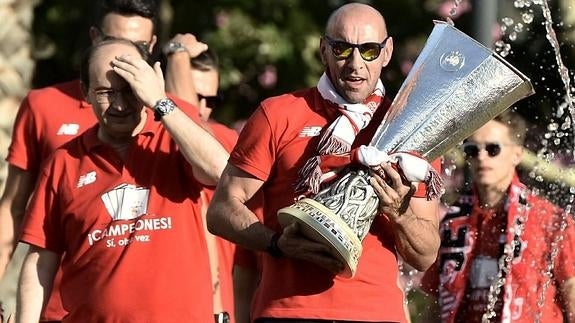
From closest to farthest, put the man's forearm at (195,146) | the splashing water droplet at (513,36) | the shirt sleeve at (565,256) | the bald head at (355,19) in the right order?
the bald head at (355,19), the man's forearm at (195,146), the shirt sleeve at (565,256), the splashing water droplet at (513,36)

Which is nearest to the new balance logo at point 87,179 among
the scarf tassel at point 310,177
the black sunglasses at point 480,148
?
the scarf tassel at point 310,177

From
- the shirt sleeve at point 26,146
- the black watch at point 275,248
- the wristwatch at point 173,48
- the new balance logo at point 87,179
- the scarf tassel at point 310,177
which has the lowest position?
the black watch at point 275,248

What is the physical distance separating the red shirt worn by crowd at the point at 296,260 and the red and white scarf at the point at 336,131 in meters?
0.04

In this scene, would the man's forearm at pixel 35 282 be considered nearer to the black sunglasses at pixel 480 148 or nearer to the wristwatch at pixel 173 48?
the wristwatch at pixel 173 48

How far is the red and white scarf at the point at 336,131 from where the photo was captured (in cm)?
675

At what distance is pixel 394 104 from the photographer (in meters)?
6.89

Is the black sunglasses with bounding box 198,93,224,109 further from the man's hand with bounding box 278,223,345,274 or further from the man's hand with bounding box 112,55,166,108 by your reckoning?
the man's hand with bounding box 278,223,345,274

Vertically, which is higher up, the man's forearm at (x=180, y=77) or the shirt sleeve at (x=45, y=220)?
the man's forearm at (x=180, y=77)

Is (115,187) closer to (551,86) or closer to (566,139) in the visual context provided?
(566,139)

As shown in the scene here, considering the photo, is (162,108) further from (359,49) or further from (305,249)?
(305,249)

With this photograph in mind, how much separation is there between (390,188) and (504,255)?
2091mm

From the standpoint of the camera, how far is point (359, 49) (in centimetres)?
705

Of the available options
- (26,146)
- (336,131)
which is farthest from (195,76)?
(336,131)

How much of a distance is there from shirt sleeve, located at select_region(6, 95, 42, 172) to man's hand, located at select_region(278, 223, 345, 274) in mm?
2328
